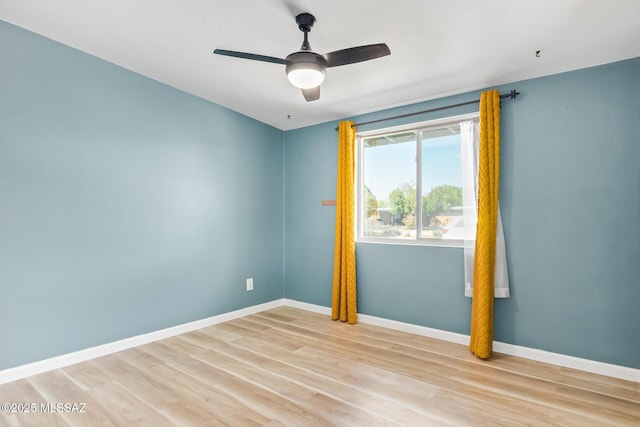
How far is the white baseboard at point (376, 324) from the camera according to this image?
8.03 feet

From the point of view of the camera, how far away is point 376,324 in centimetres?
372

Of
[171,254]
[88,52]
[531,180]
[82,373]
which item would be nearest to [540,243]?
[531,180]

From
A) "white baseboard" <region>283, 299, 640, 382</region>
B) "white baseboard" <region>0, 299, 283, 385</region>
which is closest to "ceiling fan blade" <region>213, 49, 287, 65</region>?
"white baseboard" <region>0, 299, 283, 385</region>

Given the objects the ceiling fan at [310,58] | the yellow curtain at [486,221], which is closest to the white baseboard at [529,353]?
the yellow curtain at [486,221]

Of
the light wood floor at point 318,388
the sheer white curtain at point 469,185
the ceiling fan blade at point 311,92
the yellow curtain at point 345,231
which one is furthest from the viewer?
the yellow curtain at point 345,231

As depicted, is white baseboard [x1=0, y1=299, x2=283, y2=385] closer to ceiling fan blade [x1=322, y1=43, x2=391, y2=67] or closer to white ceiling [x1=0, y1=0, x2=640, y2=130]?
white ceiling [x1=0, y1=0, x2=640, y2=130]

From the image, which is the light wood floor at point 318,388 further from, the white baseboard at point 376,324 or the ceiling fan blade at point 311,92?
the ceiling fan blade at point 311,92

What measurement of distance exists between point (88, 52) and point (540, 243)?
407cm

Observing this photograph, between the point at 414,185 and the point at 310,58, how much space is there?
2.01 m

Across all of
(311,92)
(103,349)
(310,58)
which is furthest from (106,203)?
(310,58)

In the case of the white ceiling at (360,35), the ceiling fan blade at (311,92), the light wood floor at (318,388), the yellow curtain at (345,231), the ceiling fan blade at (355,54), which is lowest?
the light wood floor at (318,388)

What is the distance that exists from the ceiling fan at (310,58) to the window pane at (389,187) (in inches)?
69.4

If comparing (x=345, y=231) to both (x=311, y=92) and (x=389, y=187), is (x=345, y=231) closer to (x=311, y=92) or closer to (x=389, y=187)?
(x=389, y=187)

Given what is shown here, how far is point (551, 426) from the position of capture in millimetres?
1879
